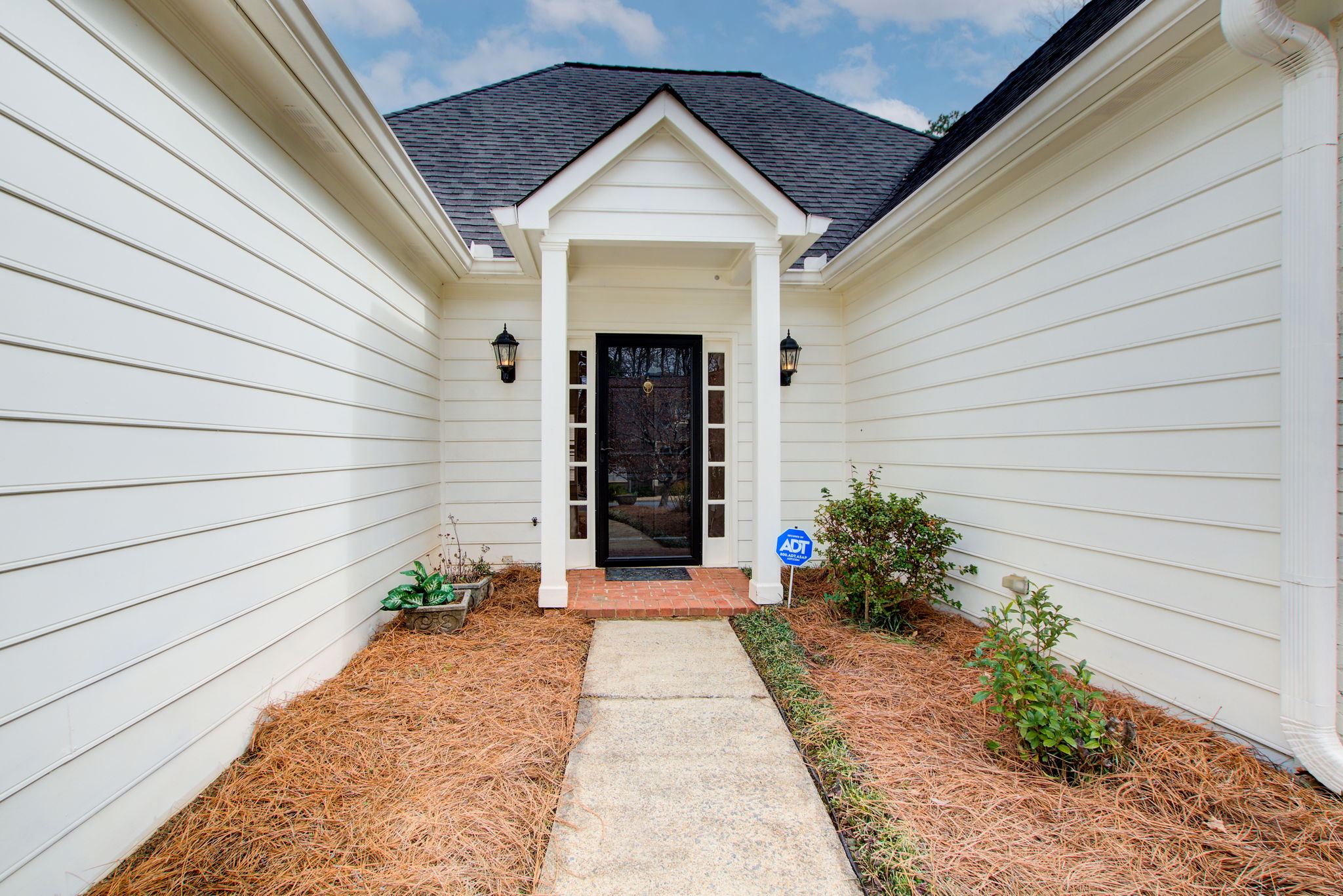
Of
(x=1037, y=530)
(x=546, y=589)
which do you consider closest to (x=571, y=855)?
(x=546, y=589)

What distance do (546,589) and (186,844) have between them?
2.11 metres

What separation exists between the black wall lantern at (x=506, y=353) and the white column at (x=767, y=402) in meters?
1.95

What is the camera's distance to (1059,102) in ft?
7.70

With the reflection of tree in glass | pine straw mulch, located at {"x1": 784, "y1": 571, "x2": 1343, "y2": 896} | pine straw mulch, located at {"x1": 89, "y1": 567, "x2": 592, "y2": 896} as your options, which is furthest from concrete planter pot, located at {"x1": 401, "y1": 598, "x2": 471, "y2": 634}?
pine straw mulch, located at {"x1": 784, "y1": 571, "x2": 1343, "y2": 896}

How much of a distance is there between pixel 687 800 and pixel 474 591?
7.67 feet

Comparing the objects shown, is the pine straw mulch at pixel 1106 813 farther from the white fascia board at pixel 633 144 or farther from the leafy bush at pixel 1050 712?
the white fascia board at pixel 633 144

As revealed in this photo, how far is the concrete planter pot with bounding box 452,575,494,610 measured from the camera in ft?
11.5

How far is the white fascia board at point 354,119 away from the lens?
1.83m

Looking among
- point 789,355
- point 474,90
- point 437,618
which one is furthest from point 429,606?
point 474,90

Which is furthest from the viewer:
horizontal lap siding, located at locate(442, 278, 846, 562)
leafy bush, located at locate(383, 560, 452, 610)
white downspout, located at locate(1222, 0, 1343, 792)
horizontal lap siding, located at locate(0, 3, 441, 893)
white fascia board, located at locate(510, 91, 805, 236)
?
horizontal lap siding, located at locate(442, 278, 846, 562)

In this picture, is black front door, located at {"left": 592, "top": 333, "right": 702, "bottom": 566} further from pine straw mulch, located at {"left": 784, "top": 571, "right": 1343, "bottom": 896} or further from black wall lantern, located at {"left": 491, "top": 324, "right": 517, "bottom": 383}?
pine straw mulch, located at {"left": 784, "top": 571, "right": 1343, "bottom": 896}

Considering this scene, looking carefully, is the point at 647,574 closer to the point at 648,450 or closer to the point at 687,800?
the point at 648,450

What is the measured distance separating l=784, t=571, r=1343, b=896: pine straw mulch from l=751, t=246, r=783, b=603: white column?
4.71ft

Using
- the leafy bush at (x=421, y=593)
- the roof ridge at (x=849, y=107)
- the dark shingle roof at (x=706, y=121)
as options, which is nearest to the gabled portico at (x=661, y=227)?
the leafy bush at (x=421, y=593)
